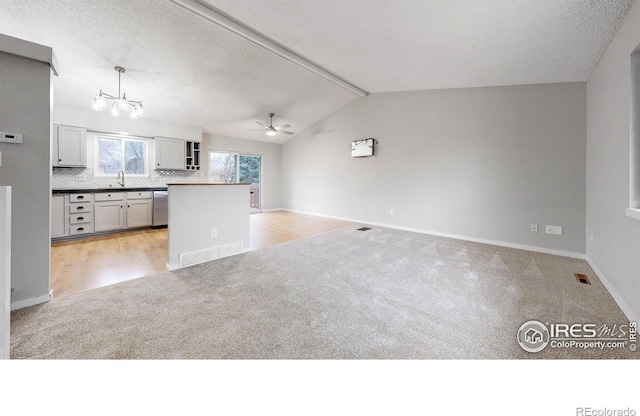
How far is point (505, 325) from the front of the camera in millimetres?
1723

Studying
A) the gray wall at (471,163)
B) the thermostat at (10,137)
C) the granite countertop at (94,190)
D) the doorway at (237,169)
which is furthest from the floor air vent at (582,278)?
the granite countertop at (94,190)

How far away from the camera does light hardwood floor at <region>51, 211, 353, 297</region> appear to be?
8.27ft

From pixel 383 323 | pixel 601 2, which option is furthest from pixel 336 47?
pixel 383 323

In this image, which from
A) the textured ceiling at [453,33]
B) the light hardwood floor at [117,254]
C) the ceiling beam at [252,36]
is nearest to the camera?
the textured ceiling at [453,33]

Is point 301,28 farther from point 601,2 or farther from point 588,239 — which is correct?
point 588,239

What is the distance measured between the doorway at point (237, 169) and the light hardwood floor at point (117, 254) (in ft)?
7.59

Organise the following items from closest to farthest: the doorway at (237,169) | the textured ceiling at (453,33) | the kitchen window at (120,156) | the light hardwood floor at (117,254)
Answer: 1. the textured ceiling at (453,33)
2. the light hardwood floor at (117,254)
3. the kitchen window at (120,156)
4. the doorway at (237,169)

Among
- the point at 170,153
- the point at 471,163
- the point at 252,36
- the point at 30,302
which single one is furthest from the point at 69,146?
the point at 471,163

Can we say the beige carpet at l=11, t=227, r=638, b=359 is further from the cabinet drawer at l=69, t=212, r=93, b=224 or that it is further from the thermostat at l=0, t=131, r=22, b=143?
the cabinet drawer at l=69, t=212, r=93, b=224

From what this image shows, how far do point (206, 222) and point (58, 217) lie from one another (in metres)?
3.08

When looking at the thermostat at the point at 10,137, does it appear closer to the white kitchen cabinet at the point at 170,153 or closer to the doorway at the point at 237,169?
the white kitchen cabinet at the point at 170,153

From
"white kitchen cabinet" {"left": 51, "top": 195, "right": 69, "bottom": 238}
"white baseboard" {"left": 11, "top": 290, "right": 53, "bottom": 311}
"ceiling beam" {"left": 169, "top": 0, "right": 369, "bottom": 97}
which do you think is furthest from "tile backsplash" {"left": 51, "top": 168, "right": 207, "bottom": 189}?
"ceiling beam" {"left": 169, "top": 0, "right": 369, "bottom": 97}

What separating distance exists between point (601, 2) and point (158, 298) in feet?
Result: 14.9

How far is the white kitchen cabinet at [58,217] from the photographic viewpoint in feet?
13.2
